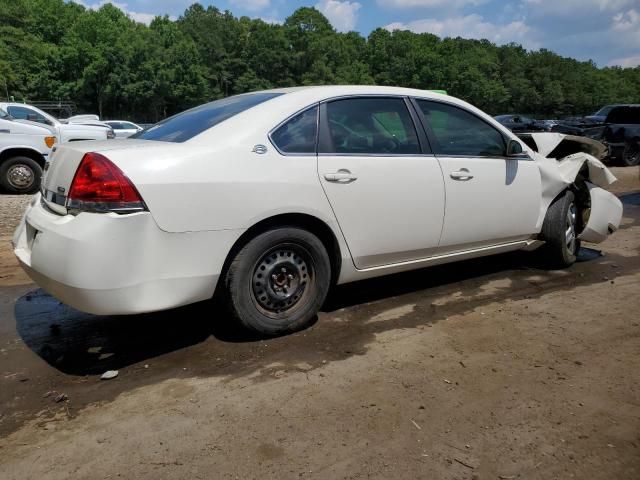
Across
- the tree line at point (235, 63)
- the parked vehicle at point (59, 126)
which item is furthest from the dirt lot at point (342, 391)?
the tree line at point (235, 63)

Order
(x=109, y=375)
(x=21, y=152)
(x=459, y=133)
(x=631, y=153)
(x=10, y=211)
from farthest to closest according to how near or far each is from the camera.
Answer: (x=631, y=153), (x=21, y=152), (x=10, y=211), (x=459, y=133), (x=109, y=375)

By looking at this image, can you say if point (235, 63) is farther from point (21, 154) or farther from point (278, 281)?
point (278, 281)

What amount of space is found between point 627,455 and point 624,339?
1450mm

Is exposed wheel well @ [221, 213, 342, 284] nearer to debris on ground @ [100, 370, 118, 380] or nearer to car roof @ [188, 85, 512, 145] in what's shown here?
car roof @ [188, 85, 512, 145]

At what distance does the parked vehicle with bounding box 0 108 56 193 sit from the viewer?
395 inches

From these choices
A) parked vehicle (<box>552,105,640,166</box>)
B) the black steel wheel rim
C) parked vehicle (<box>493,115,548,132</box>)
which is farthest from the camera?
parked vehicle (<box>493,115,548,132</box>)

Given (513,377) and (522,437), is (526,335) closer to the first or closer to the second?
(513,377)

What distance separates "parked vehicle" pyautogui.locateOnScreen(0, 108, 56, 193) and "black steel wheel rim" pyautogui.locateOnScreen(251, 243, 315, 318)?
8162 mm

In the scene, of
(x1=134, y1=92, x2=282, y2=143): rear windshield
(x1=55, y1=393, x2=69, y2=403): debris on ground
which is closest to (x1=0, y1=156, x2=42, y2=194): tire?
(x1=134, y1=92, x2=282, y2=143): rear windshield

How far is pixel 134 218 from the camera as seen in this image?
9.84ft

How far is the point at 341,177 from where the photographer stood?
3707 millimetres

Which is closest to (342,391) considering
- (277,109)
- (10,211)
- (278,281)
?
(278,281)

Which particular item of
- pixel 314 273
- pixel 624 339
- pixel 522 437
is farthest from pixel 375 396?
pixel 624 339

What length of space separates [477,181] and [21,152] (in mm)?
8948
